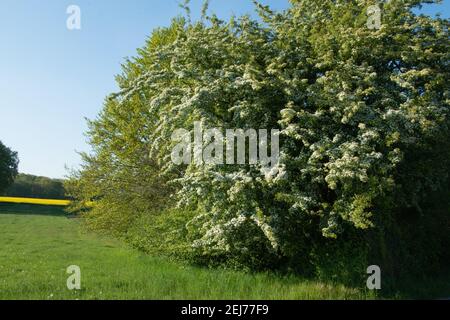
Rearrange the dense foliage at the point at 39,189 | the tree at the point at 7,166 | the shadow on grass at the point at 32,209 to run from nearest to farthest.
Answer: the shadow on grass at the point at 32,209 → the tree at the point at 7,166 → the dense foliage at the point at 39,189

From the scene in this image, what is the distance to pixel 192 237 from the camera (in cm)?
1398

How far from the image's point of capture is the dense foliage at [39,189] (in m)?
79.5

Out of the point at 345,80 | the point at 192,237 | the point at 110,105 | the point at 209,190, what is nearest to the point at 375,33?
the point at 345,80

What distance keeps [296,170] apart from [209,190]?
91.4 inches

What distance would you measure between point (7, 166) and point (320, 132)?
73756 mm

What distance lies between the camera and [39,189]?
264ft

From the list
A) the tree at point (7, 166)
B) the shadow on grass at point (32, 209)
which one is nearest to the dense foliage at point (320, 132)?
the shadow on grass at point (32, 209)

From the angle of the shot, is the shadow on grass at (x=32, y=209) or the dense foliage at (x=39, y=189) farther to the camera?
the dense foliage at (x=39, y=189)

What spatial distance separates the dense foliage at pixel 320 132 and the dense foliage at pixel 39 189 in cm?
7011

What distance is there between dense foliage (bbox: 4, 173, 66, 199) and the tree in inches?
107

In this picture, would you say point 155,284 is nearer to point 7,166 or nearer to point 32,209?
point 32,209

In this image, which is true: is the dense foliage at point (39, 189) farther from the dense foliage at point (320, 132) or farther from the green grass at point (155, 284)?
the dense foliage at point (320, 132)

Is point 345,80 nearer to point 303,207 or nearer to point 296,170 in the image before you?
point 296,170
